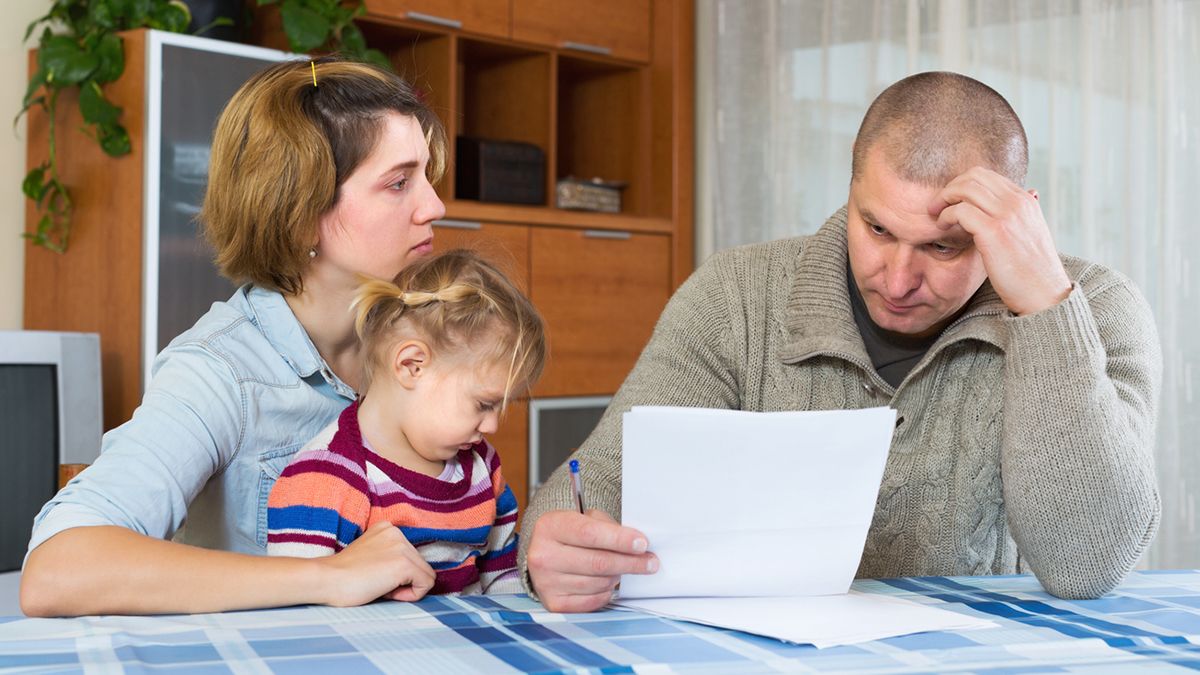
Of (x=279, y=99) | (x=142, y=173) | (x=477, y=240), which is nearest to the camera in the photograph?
(x=279, y=99)

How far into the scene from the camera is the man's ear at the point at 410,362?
142cm

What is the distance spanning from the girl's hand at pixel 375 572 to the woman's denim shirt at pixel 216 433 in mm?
222

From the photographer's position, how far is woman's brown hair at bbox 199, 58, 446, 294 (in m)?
1.53

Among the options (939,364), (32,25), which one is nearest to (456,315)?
(939,364)

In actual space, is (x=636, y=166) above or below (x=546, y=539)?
above

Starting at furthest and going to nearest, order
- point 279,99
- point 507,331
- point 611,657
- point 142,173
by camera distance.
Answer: point 142,173 → point 279,99 → point 507,331 → point 611,657

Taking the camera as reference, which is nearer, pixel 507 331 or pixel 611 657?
pixel 611 657

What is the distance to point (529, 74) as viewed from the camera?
3.91m

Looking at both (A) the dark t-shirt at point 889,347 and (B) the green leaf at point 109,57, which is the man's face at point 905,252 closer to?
(A) the dark t-shirt at point 889,347

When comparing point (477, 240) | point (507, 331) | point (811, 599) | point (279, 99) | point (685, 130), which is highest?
Answer: point (685, 130)

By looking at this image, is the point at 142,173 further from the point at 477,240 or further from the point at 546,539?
the point at 546,539

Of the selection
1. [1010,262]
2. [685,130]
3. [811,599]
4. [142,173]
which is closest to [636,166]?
[685,130]

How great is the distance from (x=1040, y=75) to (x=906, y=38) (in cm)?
45

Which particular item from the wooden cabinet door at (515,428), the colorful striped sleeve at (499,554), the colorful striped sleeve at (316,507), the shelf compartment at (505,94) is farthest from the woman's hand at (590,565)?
the shelf compartment at (505,94)
